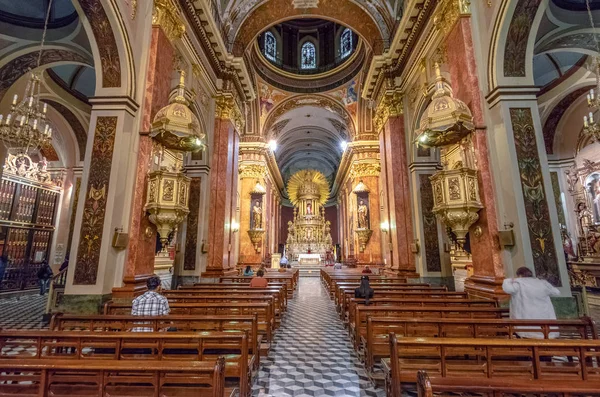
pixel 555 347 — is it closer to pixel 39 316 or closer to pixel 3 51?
pixel 39 316

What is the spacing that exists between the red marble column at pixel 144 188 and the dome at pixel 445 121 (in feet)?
16.6

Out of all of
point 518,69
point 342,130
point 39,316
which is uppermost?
point 342,130

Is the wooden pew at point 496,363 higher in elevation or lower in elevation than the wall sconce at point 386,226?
lower

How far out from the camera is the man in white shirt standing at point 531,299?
10.9 feet

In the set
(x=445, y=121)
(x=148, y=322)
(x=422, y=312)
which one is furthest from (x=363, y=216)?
(x=148, y=322)

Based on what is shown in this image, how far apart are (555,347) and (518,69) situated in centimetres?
468

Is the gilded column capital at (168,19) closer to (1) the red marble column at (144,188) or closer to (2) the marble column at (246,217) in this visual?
(1) the red marble column at (144,188)

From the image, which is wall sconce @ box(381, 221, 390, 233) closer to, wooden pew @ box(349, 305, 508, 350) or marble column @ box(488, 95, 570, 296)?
marble column @ box(488, 95, 570, 296)

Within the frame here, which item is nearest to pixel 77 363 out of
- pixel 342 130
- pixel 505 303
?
pixel 505 303

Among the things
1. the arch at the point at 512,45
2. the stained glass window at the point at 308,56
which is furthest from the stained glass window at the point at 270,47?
the arch at the point at 512,45

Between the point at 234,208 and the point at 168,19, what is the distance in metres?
5.45

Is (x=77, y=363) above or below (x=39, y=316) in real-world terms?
above

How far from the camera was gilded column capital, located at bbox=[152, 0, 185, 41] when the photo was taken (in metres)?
5.74

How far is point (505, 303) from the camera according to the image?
4402mm
